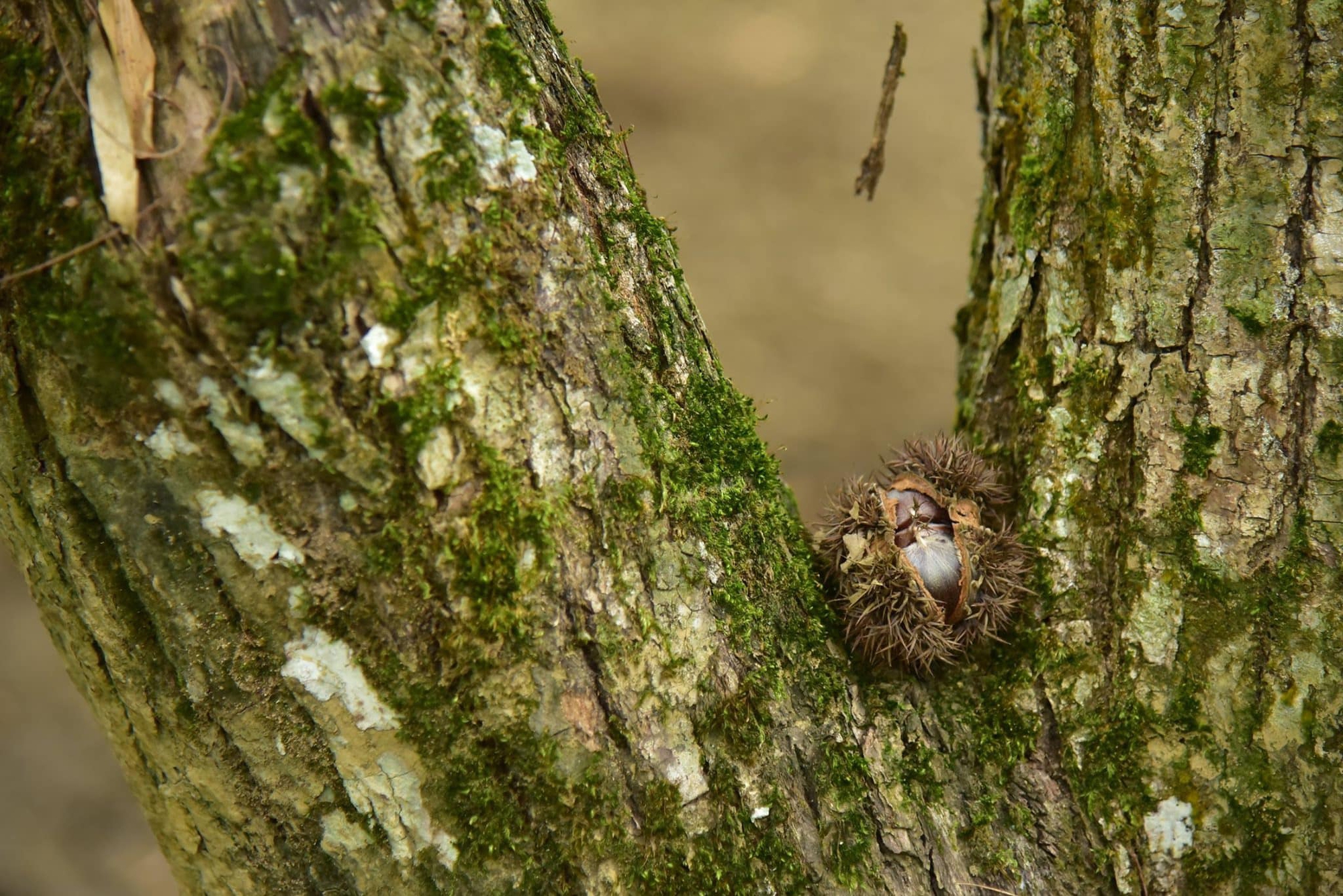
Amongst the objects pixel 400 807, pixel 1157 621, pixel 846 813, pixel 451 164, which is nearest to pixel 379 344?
pixel 451 164

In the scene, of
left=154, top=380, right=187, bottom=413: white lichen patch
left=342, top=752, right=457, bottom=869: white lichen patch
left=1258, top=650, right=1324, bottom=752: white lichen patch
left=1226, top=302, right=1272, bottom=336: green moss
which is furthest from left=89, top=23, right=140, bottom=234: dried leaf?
left=1258, top=650, right=1324, bottom=752: white lichen patch

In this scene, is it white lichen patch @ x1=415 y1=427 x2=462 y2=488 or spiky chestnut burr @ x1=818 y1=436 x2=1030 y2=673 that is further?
spiky chestnut burr @ x1=818 y1=436 x2=1030 y2=673

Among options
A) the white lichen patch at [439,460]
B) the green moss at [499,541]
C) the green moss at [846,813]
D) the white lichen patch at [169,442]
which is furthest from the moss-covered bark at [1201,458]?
the white lichen patch at [169,442]

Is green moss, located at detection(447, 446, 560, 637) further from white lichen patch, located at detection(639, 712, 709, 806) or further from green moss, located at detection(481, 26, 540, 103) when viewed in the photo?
green moss, located at detection(481, 26, 540, 103)

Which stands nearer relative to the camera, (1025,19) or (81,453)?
(81,453)

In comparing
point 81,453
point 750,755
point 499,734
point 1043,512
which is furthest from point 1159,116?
point 81,453

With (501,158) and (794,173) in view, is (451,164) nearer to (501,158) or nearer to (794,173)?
(501,158)

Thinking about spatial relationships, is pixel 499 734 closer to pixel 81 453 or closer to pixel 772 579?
pixel 772 579
